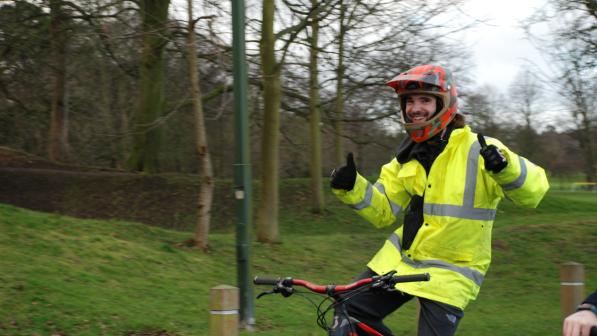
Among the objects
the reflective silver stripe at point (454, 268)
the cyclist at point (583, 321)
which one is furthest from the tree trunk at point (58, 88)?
the cyclist at point (583, 321)

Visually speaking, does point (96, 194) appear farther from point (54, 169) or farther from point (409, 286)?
point (409, 286)

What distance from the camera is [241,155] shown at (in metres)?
8.57

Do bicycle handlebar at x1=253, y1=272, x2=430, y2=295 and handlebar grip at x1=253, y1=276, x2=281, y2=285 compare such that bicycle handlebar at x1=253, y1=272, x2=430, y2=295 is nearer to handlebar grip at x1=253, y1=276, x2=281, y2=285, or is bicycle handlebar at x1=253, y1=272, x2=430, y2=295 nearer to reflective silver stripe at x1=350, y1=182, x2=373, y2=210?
handlebar grip at x1=253, y1=276, x2=281, y2=285

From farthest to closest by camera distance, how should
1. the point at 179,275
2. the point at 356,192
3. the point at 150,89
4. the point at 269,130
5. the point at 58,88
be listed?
the point at 58,88, the point at 150,89, the point at 269,130, the point at 179,275, the point at 356,192

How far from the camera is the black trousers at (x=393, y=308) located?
3.80m

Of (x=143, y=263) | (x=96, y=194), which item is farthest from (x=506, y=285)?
(x=96, y=194)

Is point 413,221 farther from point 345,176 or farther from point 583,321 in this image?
point 583,321

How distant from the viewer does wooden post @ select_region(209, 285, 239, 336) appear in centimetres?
449

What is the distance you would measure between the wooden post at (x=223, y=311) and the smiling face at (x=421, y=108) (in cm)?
147

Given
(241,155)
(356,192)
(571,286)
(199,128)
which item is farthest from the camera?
(199,128)

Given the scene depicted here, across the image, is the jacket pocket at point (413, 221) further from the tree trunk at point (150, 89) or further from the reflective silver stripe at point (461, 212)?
the tree trunk at point (150, 89)

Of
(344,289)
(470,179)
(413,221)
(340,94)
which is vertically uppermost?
(340,94)

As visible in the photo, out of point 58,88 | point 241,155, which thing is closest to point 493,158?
point 241,155

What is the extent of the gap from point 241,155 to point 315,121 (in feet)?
37.1
